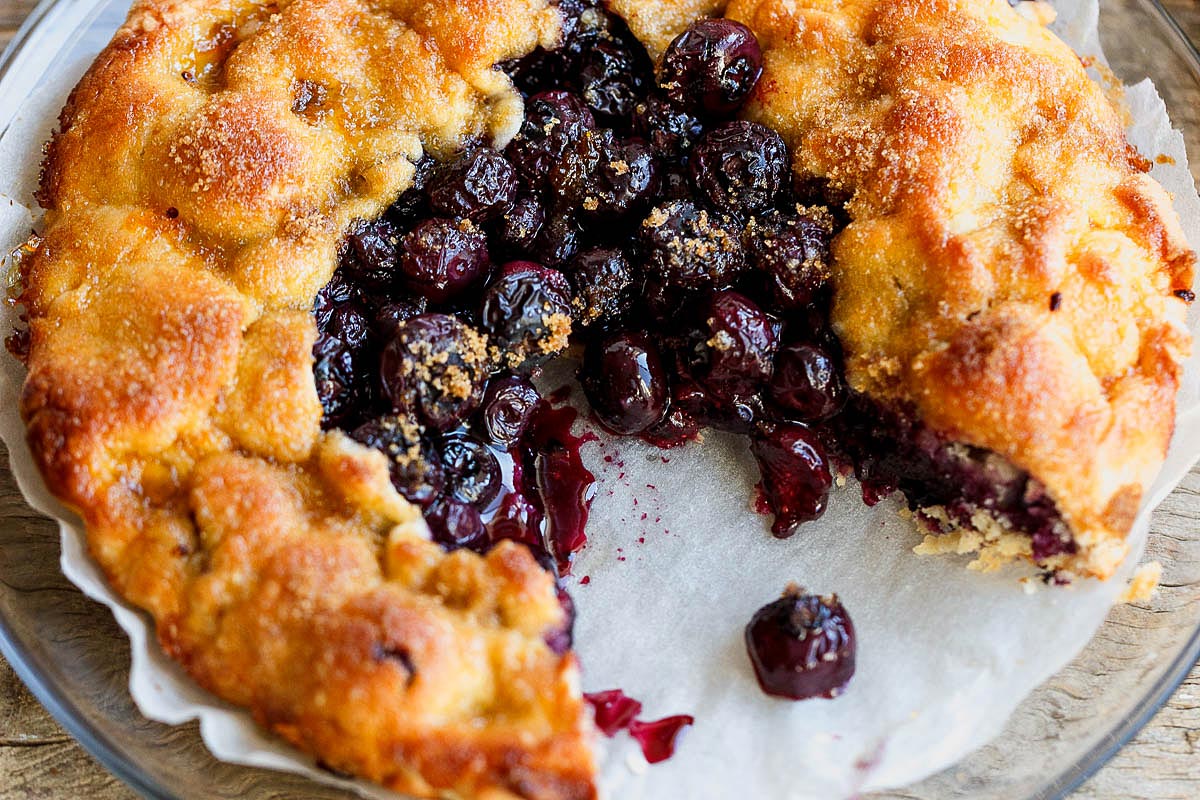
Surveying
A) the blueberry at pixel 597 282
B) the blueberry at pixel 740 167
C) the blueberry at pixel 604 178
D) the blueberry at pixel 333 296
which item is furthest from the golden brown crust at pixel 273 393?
the blueberry at pixel 740 167

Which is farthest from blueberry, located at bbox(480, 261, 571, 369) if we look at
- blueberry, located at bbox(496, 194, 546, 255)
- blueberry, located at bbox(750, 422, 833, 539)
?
blueberry, located at bbox(750, 422, 833, 539)

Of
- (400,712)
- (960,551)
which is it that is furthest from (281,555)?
(960,551)

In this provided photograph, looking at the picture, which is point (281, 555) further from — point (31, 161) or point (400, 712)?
point (31, 161)

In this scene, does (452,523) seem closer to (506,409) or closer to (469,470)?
(469,470)

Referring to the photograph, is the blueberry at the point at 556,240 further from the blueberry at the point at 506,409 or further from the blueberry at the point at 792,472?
the blueberry at the point at 792,472

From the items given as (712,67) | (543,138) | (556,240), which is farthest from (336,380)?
(712,67)
